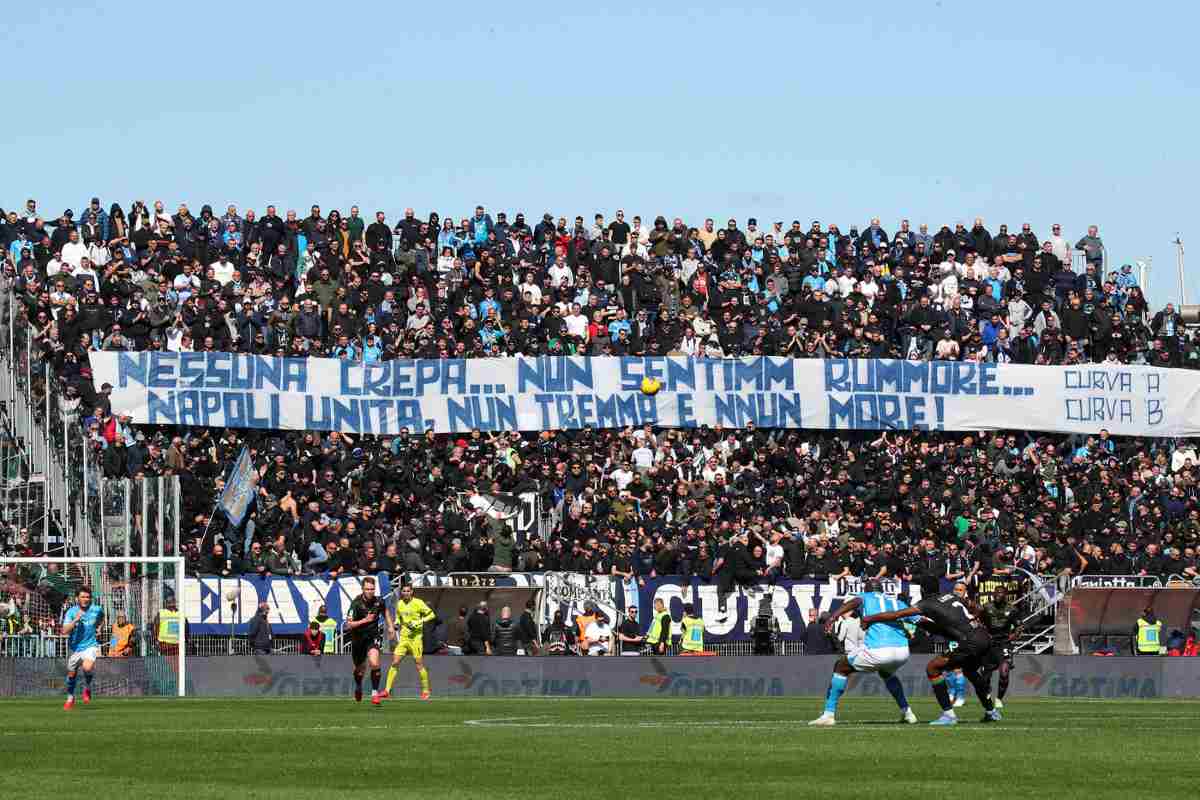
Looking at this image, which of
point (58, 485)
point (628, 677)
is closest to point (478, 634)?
point (628, 677)

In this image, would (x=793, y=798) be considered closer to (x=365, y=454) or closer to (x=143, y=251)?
(x=365, y=454)

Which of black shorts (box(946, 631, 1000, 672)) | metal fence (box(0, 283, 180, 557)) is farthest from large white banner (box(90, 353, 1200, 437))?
black shorts (box(946, 631, 1000, 672))

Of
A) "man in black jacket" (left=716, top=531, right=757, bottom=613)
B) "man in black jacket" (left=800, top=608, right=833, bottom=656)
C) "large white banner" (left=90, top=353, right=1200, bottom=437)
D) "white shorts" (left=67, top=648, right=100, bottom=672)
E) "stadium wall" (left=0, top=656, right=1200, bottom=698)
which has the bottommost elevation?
"stadium wall" (left=0, top=656, right=1200, bottom=698)

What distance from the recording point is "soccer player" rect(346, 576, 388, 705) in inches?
1230

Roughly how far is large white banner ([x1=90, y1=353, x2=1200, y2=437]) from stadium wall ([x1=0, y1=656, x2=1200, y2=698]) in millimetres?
9198

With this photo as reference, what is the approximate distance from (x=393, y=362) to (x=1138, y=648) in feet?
55.8

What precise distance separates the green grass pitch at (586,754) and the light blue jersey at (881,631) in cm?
95

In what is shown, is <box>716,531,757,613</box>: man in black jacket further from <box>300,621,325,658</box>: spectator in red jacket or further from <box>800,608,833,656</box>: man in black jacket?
<box>300,621,325,658</box>: spectator in red jacket

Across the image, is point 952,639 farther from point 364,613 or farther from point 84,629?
point 84,629

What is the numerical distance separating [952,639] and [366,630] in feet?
32.6

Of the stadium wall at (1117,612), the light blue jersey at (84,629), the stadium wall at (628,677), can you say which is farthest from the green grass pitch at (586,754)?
the stadium wall at (1117,612)

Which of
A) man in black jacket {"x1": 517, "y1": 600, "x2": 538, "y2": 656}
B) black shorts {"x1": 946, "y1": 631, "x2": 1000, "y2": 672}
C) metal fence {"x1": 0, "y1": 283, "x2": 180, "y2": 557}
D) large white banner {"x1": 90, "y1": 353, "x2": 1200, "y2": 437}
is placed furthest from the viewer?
large white banner {"x1": 90, "y1": 353, "x2": 1200, "y2": 437}

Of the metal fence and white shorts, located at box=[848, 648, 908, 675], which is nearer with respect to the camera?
white shorts, located at box=[848, 648, 908, 675]

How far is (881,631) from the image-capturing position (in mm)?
24547
